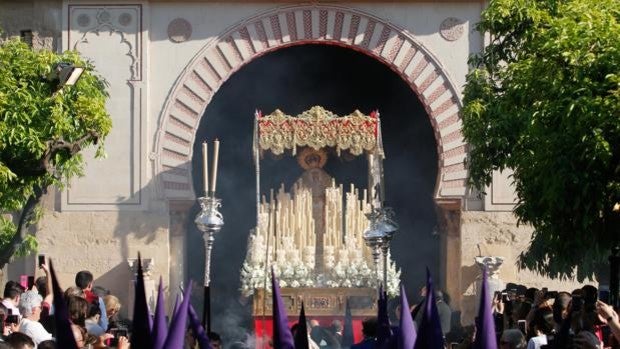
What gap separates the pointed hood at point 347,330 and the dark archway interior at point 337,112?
575 cm

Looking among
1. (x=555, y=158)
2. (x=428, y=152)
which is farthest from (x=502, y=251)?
(x=555, y=158)

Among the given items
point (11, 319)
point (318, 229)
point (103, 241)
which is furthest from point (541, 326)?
point (103, 241)

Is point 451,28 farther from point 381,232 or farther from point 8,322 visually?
point 8,322

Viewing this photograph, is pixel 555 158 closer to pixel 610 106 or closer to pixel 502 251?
pixel 610 106

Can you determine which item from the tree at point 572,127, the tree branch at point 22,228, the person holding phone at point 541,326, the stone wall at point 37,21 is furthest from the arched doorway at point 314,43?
the person holding phone at point 541,326

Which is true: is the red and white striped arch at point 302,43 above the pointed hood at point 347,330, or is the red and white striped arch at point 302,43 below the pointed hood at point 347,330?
above

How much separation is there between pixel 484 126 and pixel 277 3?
6.75m

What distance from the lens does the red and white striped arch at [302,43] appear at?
23453mm

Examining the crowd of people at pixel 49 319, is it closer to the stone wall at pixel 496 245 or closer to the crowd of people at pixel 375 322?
the crowd of people at pixel 375 322

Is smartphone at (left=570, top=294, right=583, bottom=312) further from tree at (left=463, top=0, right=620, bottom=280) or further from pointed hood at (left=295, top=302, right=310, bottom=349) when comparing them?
pointed hood at (left=295, top=302, right=310, bottom=349)

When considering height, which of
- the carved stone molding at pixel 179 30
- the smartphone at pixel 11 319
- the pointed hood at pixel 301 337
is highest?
the carved stone molding at pixel 179 30

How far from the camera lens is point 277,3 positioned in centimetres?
2361

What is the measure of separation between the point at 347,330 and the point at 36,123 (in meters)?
4.49

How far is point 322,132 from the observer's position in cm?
2233
